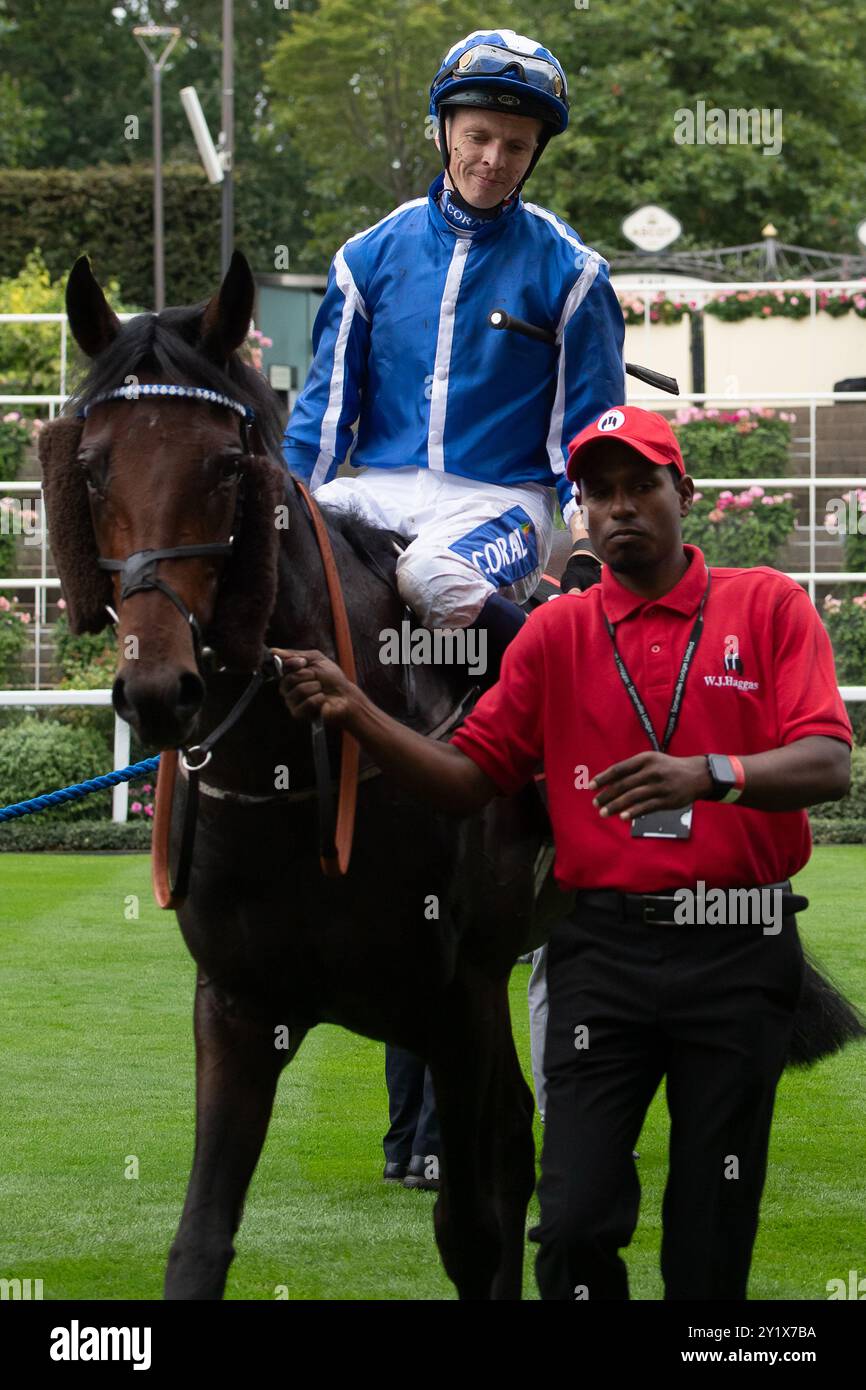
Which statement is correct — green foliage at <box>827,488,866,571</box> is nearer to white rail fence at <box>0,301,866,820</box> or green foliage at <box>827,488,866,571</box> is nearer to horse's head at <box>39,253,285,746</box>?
white rail fence at <box>0,301,866,820</box>

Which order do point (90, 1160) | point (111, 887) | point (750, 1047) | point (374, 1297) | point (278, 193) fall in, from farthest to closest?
point (278, 193) < point (111, 887) < point (90, 1160) < point (374, 1297) < point (750, 1047)

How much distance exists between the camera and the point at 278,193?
38625 millimetres

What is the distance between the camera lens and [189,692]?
2756 millimetres

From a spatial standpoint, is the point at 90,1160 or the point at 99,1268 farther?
the point at 90,1160

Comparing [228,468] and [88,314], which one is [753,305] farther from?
[228,468]

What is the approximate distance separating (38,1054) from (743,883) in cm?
444

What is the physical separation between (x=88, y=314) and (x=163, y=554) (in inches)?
20.5

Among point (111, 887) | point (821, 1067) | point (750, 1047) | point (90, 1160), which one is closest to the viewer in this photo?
point (750, 1047)

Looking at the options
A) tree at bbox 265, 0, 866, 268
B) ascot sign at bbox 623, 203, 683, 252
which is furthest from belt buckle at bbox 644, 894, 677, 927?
tree at bbox 265, 0, 866, 268

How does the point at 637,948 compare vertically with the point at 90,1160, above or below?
above

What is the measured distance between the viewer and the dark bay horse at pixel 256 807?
2.92 metres

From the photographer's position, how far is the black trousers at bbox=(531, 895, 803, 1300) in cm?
294
